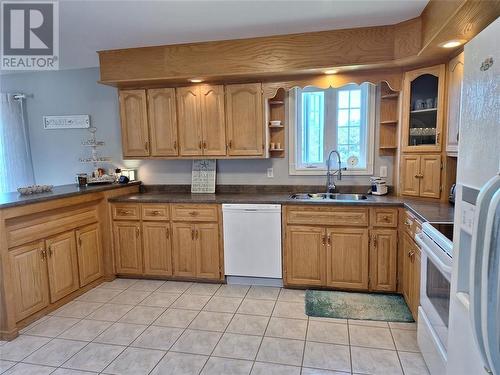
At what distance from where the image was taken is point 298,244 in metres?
3.19

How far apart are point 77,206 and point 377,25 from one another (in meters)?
3.24

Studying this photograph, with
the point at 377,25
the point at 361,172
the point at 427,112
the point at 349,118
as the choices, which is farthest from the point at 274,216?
the point at 377,25

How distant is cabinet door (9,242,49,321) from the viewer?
2566 mm

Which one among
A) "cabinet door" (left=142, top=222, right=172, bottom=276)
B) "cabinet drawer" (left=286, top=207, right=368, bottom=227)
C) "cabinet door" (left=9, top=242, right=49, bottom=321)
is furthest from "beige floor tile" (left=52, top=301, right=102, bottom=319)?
"cabinet drawer" (left=286, top=207, right=368, bottom=227)

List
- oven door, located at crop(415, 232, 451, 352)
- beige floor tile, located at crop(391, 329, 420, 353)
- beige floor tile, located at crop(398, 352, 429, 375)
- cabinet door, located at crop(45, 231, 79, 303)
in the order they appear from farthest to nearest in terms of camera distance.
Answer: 1. cabinet door, located at crop(45, 231, 79, 303)
2. beige floor tile, located at crop(391, 329, 420, 353)
3. beige floor tile, located at crop(398, 352, 429, 375)
4. oven door, located at crop(415, 232, 451, 352)

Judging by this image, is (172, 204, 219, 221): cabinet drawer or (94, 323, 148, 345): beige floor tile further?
(172, 204, 219, 221): cabinet drawer

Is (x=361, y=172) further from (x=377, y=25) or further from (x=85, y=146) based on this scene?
(x=85, y=146)

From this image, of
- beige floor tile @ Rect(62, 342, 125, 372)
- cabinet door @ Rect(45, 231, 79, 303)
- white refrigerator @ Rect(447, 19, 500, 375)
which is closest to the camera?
white refrigerator @ Rect(447, 19, 500, 375)

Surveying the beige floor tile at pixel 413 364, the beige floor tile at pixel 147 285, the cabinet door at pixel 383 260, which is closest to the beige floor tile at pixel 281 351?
the beige floor tile at pixel 413 364

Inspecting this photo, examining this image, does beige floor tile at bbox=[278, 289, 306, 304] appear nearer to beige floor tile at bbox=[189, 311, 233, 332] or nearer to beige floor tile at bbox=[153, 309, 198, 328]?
beige floor tile at bbox=[189, 311, 233, 332]

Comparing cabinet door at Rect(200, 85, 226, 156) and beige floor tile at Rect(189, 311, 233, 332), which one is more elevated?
cabinet door at Rect(200, 85, 226, 156)

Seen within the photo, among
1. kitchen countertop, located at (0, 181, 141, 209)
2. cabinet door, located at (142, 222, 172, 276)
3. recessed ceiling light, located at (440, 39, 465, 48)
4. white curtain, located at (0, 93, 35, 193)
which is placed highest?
recessed ceiling light, located at (440, 39, 465, 48)

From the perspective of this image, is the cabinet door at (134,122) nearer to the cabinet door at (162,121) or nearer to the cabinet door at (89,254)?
the cabinet door at (162,121)

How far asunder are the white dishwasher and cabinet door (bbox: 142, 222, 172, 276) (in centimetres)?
64
